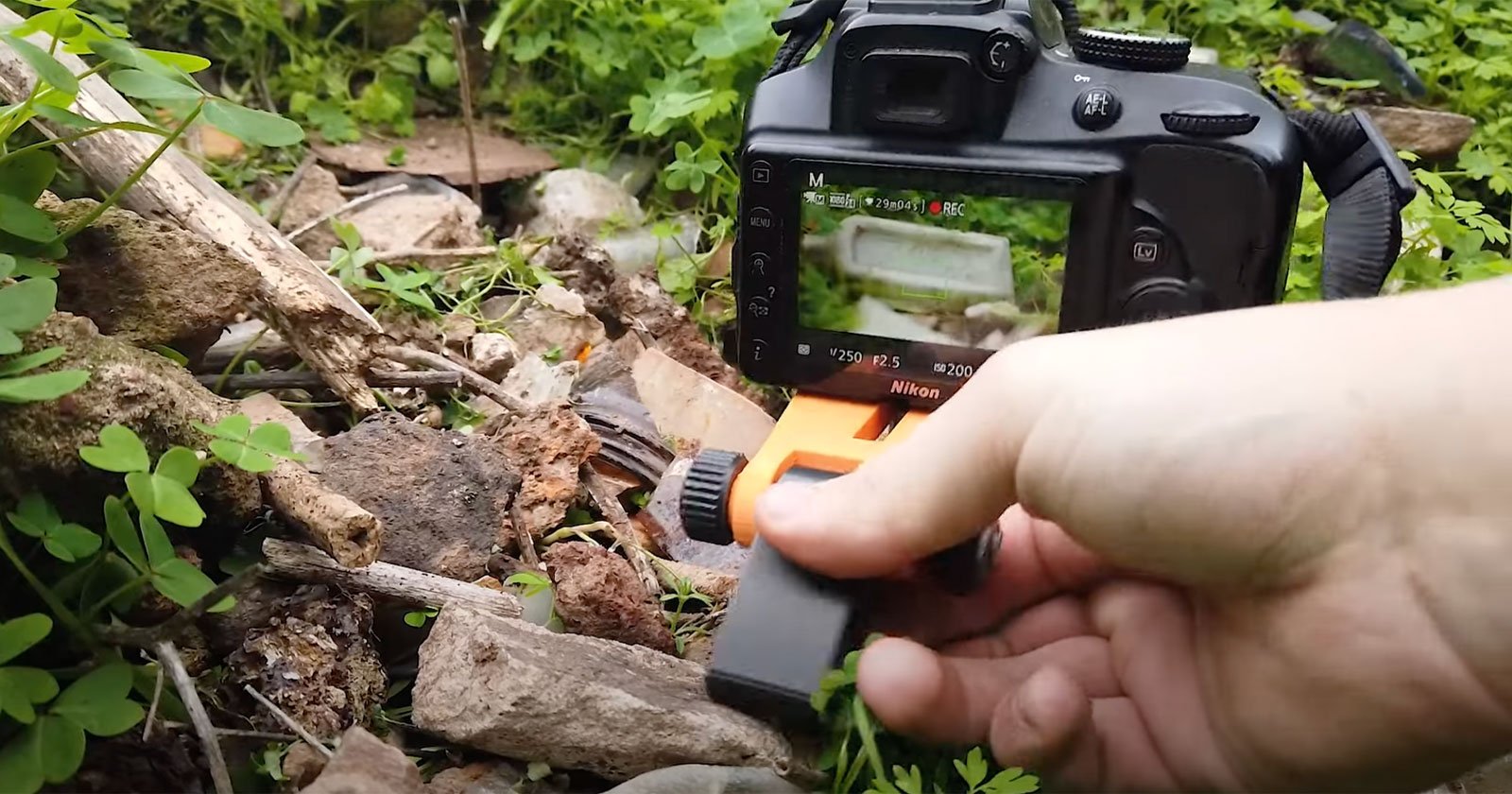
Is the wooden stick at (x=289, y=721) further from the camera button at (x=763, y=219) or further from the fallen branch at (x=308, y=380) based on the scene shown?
the camera button at (x=763, y=219)

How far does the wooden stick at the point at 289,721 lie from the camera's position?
0.92 metres

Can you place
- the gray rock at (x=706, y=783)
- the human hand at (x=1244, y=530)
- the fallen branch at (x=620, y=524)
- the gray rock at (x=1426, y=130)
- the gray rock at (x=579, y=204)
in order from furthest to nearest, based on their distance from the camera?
1. the gray rock at (x=1426, y=130)
2. the gray rock at (x=579, y=204)
3. the fallen branch at (x=620, y=524)
4. the gray rock at (x=706, y=783)
5. the human hand at (x=1244, y=530)

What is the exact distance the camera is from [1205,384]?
2.69 feet

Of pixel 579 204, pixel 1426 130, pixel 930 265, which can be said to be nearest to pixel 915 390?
pixel 930 265

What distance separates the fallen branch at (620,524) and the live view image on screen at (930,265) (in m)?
0.29

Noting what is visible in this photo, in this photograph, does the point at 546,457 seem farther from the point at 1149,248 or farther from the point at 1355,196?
the point at 1355,196

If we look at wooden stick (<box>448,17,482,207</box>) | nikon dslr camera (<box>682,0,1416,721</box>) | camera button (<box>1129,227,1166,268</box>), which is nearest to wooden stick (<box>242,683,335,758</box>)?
nikon dslr camera (<box>682,0,1416,721</box>)

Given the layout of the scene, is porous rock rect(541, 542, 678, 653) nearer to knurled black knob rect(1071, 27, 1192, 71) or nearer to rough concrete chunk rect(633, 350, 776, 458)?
rough concrete chunk rect(633, 350, 776, 458)

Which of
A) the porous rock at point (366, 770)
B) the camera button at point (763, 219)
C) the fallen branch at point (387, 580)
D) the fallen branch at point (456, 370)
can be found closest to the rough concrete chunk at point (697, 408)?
the fallen branch at point (456, 370)

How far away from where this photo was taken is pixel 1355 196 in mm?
1132

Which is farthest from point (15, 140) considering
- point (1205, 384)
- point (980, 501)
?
point (1205, 384)

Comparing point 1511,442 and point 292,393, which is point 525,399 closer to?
point 292,393

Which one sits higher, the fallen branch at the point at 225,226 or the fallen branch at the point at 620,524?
the fallen branch at the point at 225,226

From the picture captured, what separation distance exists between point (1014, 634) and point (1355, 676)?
317mm
